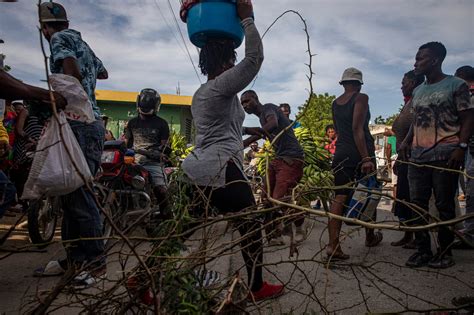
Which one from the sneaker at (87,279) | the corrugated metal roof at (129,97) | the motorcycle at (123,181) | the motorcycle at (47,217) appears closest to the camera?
the sneaker at (87,279)

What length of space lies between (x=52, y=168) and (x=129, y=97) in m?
19.6

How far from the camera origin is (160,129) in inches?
209

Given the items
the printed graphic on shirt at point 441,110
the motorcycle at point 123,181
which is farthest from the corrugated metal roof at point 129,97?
the printed graphic on shirt at point 441,110

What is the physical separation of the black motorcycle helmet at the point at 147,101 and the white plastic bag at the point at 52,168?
2771 mm

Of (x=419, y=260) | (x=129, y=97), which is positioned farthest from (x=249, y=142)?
(x=129, y=97)

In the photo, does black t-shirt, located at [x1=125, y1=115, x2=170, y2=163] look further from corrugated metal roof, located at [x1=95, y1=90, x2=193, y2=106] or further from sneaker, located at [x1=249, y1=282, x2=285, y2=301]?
corrugated metal roof, located at [x1=95, y1=90, x2=193, y2=106]

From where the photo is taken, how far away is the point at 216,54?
2674 mm

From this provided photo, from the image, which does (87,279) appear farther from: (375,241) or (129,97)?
(129,97)

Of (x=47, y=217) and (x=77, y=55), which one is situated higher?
(x=77, y=55)

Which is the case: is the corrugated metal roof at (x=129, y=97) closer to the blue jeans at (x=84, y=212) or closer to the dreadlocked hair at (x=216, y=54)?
the blue jeans at (x=84, y=212)

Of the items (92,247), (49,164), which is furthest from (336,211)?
(49,164)

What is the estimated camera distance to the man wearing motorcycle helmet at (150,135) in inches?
200

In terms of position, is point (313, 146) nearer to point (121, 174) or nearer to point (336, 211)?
point (336, 211)

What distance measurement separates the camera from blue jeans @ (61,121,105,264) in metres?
2.87
